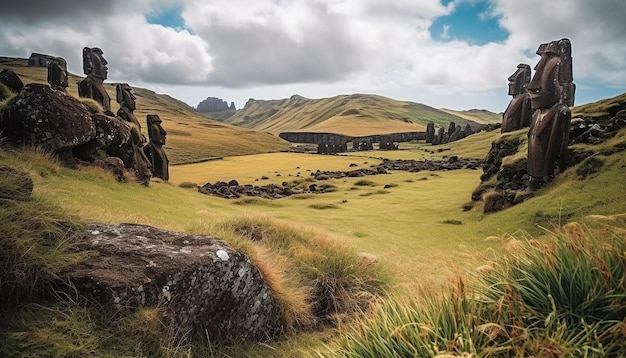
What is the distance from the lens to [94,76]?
26078mm

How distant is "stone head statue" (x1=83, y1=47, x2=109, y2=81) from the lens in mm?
25844

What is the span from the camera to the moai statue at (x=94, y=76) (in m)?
25.4

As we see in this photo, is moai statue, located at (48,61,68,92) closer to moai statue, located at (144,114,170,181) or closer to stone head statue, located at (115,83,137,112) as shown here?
stone head statue, located at (115,83,137,112)

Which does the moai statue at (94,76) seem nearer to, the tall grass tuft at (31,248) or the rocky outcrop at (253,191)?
the rocky outcrop at (253,191)

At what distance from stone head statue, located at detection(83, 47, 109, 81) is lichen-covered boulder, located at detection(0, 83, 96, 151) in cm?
1452

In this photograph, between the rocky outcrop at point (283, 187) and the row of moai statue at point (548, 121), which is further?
the rocky outcrop at point (283, 187)

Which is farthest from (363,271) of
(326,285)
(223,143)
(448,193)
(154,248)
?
(223,143)

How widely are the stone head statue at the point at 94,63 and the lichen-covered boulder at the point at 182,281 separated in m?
24.6

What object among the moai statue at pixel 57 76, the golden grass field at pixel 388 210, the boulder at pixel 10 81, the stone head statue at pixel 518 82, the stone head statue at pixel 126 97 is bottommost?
the golden grass field at pixel 388 210

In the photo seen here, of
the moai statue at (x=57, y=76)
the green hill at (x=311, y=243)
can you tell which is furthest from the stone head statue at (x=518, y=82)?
the moai statue at (x=57, y=76)

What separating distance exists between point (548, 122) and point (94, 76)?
26.4m

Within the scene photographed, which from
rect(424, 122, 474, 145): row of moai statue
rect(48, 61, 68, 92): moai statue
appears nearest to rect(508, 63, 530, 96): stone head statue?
rect(48, 61, 68, 92): moai statue

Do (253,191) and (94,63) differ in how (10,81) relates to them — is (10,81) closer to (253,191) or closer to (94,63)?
(94,63)

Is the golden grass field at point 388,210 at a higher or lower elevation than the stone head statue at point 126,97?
lower
